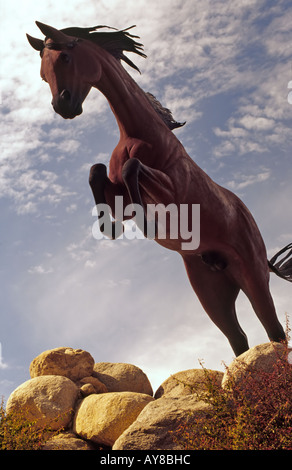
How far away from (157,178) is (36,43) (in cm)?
184

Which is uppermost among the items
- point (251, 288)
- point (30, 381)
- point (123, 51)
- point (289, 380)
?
point (123, 51)

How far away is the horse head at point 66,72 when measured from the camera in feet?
14.8

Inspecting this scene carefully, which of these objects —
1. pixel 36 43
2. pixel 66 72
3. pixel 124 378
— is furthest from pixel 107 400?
pixel 36 43

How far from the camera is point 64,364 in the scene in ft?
21.7

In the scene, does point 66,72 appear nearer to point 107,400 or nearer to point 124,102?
point 124,102

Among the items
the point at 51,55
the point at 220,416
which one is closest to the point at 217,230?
the point at 220,416

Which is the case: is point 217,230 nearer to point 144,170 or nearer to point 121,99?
point 144,170

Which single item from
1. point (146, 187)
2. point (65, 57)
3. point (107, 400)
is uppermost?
point (65, 57)

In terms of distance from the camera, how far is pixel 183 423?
3938 mm

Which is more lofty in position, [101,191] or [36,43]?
[36,43]

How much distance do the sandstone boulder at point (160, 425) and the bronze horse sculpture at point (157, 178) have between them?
1.69 meters

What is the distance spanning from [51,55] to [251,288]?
10.8 feet

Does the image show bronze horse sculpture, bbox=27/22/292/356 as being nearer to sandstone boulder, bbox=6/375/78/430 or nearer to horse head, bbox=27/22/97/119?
horse head, bbox=27/22/97/119

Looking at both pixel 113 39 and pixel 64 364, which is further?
pixel 64 364
